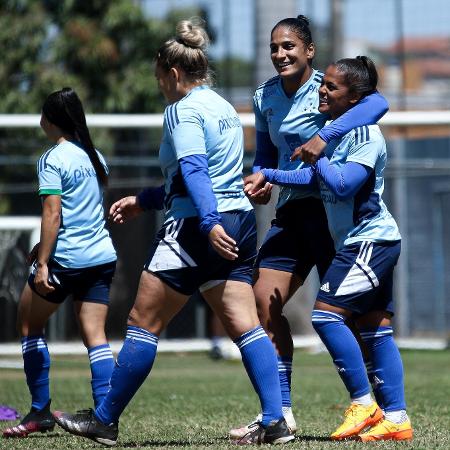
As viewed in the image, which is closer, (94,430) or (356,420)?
(94,430)

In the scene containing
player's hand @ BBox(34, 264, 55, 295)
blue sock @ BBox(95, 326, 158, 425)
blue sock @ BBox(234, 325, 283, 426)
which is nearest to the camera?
blue sock @ BBox(95, 326, 158, 425)

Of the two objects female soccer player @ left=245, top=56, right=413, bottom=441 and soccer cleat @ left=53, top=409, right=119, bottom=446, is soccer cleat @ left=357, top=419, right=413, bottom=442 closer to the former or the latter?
female soccer player @ left=245, top=56, right=413, bottom=441

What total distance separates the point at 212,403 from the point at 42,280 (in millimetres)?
2424

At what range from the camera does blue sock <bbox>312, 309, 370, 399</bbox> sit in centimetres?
605

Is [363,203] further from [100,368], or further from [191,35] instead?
[100,368]

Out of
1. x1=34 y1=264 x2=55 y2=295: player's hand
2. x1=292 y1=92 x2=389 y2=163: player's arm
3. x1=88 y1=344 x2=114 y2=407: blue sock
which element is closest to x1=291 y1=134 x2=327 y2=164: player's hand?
x1=292 y1=92 x2=389 y2=163: player's arm

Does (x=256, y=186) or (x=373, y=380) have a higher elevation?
(x=256, y=186)

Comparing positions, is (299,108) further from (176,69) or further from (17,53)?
(17,53)

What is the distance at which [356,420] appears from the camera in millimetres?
6066

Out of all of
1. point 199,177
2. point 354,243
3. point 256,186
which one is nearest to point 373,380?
point 354,243

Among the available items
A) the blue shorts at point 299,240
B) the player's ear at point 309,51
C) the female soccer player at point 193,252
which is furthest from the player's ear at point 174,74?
the blue shorts at point 299,240

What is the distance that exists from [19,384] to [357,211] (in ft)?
18.0

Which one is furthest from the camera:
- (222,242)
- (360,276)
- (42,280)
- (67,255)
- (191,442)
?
(67,255)

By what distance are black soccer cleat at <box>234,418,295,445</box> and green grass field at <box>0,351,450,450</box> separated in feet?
0.23
